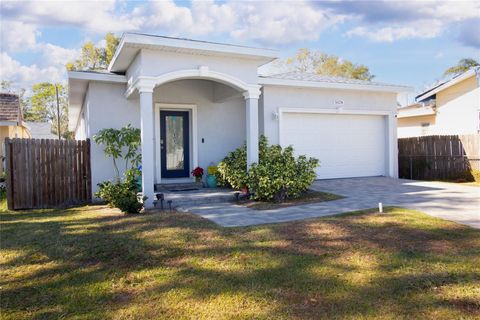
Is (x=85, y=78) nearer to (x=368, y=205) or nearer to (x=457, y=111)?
(x=368, y=205)

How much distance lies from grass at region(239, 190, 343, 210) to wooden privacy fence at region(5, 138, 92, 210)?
4261 mm

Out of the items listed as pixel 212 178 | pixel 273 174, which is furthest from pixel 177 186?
pixel 273 174

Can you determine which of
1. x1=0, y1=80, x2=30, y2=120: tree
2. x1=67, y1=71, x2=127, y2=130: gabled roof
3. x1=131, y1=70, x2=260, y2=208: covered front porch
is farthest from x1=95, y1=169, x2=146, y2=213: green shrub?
x1=0, y1=80, x2=30, y2=120: tree

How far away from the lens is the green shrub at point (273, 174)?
28.7 ft

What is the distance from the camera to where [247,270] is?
4.26 metres

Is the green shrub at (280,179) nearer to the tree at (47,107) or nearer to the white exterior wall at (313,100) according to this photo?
the white exterior wall at (313,100)

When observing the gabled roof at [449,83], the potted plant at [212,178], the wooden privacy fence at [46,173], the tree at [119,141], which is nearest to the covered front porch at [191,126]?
the potted plant at [212,178]

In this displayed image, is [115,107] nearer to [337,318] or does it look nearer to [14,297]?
[14,297]

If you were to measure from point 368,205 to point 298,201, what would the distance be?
5.26 feet

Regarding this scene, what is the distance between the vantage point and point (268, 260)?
456cm

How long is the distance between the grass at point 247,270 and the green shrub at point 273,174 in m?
2.35

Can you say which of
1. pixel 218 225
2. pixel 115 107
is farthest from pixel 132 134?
pixel 218 225

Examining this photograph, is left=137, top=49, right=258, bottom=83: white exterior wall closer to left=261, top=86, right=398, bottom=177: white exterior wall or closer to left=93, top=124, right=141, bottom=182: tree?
left=93, top=124, right=141, bottom=182: tree

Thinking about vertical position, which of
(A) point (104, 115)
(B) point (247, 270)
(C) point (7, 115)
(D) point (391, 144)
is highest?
(C) point (7, 115)
